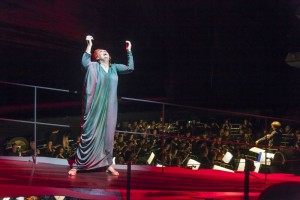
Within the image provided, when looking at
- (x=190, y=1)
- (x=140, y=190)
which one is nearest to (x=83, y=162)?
(x=140, y=190)

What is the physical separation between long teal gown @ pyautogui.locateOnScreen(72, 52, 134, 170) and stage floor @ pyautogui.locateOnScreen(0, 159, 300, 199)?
162 millimetres

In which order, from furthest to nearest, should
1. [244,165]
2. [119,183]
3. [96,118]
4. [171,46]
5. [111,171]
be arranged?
[171,46] → [244,165] → [111,171] → [96,118] → [119,183]

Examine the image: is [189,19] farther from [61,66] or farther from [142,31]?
[61,66]

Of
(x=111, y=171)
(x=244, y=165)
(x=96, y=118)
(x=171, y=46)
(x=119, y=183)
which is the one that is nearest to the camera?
(x=119, y=183)

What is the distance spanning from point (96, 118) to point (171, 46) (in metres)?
5.13

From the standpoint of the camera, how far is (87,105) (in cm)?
438

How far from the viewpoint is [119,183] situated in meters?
3.94

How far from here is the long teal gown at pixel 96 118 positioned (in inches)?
171

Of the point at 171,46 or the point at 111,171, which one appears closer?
the point at 111,171

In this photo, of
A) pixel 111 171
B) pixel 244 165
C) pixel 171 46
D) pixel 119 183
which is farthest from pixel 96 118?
pixel 171 46

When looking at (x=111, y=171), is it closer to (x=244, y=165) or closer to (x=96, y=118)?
(x=96, y=118)

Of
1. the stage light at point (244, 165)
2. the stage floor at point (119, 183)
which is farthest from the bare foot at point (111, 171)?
the stage light at point (244, 165)

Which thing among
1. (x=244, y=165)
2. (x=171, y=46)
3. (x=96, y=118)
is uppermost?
(x=171, y=46)

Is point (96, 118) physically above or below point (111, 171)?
above
